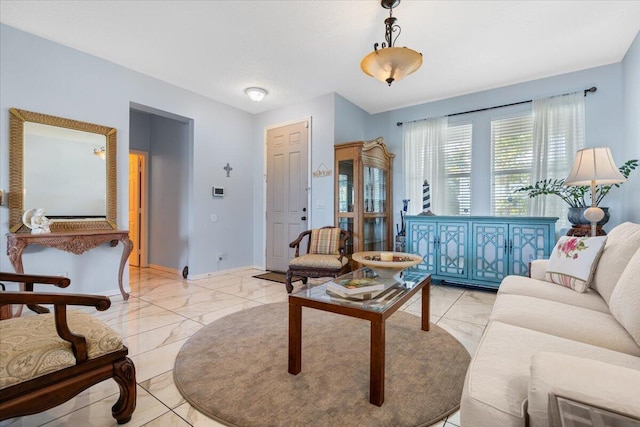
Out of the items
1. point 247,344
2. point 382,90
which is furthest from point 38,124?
point 382,90

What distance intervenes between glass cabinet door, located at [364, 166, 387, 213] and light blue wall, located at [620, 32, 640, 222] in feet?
8.81

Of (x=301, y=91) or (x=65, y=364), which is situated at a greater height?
(x=301, y=91)

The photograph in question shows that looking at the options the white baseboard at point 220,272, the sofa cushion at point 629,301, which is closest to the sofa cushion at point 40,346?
the sofa cushion at point 629,301

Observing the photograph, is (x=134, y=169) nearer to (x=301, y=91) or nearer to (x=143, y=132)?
(x=143, y=132)

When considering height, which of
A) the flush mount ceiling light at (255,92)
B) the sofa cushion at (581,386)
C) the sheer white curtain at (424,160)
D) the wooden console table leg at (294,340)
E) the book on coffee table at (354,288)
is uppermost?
the flush mount ceiling light at (255,92)

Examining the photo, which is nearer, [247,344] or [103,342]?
[103,342]

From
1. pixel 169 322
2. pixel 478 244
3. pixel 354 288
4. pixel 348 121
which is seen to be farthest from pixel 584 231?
pixel 169 322

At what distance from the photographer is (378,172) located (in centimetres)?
436

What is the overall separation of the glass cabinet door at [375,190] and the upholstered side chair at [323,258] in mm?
595

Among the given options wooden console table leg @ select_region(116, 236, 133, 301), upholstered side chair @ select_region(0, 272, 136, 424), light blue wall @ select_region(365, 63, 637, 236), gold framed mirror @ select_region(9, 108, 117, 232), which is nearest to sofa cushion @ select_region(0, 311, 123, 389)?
upholstered side chair @ select_region(0, 272, 136, 424)

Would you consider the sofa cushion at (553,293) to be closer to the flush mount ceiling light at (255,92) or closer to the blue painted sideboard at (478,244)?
the blue painted sideboard at (478,244)

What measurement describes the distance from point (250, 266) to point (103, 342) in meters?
3.75

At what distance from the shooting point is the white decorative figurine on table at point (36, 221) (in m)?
2.75

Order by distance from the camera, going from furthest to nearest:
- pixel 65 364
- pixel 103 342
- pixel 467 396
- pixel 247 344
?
pixel 247 344 → pixel 103 342 → pixel 65 364 → pixel 467 396
